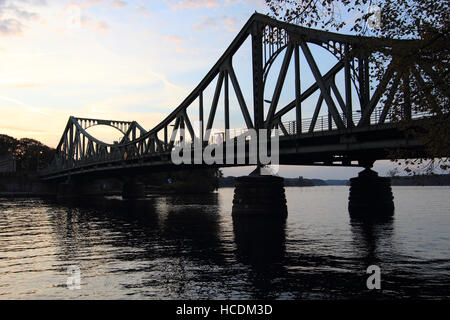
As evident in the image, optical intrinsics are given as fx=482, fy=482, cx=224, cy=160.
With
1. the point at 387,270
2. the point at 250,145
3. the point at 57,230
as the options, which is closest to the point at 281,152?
the point at 250,145

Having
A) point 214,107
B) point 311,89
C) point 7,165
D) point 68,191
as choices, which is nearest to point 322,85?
point 214,107

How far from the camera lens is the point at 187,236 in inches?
1523

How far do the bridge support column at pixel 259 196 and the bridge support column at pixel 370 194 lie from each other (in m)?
13.9

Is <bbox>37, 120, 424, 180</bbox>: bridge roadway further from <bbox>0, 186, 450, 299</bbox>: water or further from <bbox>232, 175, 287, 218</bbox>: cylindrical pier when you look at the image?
<bbox>0, 186, 450, 299</bbox>: water

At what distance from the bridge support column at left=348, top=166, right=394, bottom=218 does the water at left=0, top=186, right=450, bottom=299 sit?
15906mm

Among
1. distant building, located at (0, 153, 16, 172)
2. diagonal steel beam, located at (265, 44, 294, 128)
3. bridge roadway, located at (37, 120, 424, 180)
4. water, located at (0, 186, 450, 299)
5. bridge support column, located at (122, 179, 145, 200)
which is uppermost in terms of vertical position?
diagonal steel beam, located at (265, 44, 294, 128)

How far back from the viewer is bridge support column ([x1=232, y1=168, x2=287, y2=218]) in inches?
2009

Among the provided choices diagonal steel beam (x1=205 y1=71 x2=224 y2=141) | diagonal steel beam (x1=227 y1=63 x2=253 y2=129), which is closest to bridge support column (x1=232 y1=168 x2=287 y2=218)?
diagonal steel beam (x1=227 y1=63 x2=253 y2=129)

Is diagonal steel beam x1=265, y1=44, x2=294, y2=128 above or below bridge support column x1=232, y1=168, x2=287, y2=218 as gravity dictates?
above

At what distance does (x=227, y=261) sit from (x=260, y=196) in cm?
2543

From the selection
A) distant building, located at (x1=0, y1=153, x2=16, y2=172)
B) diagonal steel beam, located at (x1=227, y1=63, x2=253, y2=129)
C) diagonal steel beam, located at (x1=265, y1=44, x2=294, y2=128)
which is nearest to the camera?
diagonal steel beam, located at (x1=265, y1=44, x2=294, y2=128)

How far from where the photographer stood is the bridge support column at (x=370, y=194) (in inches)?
2412

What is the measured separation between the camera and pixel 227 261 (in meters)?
26.3

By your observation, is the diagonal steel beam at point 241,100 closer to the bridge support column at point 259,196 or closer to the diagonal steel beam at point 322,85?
the bridge support column at point 259,196
